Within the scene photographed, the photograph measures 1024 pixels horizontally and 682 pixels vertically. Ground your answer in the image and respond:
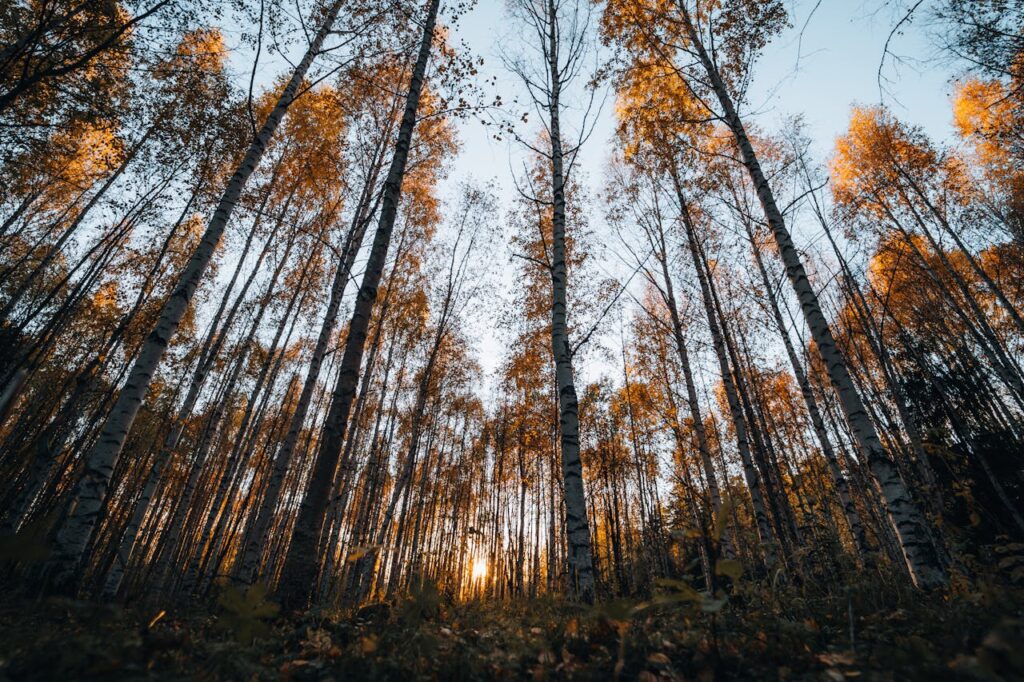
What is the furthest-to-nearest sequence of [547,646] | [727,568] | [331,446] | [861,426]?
[861,426] < [331,446] < [547,646] < [727,568]

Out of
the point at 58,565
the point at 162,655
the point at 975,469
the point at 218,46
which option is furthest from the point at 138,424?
the point at 975,469

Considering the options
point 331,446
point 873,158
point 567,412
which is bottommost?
point 331,446

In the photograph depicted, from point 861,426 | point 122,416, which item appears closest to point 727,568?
point 861,426

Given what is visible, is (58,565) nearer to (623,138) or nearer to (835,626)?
(835,626)

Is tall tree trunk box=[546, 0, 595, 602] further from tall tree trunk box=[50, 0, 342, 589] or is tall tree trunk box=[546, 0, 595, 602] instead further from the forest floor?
tall tree trunk box=[50, 0, 342, 589]

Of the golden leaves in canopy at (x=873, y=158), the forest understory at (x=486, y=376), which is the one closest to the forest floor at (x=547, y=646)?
the forest understory at (x=486, y=376)

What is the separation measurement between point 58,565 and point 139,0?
7143mm

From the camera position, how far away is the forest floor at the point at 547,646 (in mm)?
1556

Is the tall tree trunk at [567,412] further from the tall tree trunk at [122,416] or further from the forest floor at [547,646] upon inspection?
the tall tree trunk at [122,416]

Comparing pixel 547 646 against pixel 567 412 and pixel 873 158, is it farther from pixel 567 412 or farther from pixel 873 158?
pixel 873 158

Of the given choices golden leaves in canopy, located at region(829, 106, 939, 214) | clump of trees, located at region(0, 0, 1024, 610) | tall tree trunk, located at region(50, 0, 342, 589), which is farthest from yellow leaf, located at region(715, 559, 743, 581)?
golden leaves in canopy, located at region(829, 106, 939, 214)

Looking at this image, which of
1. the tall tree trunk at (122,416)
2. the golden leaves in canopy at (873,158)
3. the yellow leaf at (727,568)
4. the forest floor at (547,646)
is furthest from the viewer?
the golden leaves in canopy at (873,158)

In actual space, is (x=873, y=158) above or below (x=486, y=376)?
above

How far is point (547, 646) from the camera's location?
2168 millimetres
